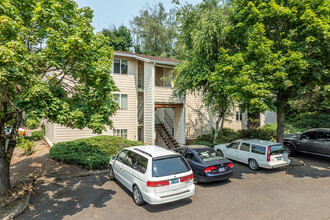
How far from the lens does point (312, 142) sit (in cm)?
1185

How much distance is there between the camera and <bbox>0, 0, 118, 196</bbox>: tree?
5230 mm

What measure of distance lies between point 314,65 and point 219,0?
8292 millimetres

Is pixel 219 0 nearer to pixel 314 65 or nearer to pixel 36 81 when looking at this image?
pixel 314 65

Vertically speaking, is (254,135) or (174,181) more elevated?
(174,181)

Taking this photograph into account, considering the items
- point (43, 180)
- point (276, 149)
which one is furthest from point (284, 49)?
point (43, 180)

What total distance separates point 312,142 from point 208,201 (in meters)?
9.45

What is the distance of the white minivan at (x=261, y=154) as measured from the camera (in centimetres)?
939

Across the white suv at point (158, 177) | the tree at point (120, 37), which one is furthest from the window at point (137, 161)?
the tree at point (120, 37)

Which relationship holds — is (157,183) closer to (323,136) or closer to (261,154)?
(261,154)

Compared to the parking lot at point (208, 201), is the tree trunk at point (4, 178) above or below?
above

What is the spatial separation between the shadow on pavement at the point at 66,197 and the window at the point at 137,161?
154cm

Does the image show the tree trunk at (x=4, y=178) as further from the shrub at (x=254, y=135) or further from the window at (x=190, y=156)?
the shrub at (x=254, y=135)

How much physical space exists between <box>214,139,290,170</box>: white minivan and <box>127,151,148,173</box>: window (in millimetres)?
6511

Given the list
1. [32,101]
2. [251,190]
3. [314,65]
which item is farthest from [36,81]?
[314,65]
